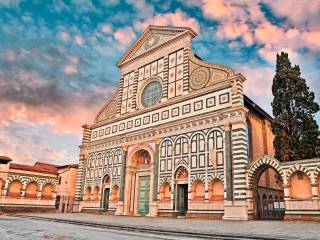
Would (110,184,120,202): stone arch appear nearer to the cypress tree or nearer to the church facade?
the church facade

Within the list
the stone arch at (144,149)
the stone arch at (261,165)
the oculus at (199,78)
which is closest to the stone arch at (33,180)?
the stone arch at (144,149)

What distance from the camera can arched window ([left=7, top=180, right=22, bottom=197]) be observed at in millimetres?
31359

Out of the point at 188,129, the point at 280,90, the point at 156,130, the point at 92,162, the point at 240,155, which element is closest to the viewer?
the point at 240,155

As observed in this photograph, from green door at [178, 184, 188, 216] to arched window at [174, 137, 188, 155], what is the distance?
9.00ft

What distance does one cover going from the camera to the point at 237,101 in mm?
21297

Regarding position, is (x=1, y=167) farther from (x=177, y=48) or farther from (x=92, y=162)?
(x=177, y=48)

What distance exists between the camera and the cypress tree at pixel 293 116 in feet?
66.0

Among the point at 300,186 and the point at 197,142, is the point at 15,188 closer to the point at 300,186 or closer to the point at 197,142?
the point at 197,142

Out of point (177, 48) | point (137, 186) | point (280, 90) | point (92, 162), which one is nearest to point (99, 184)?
point (92, 162)

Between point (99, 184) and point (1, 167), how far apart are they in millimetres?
10496

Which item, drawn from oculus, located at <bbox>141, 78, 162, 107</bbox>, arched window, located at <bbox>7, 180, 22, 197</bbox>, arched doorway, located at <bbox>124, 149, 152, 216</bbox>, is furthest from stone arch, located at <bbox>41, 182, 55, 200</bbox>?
oculus, located at <bbox>141, 78, 162, 107</bbox>

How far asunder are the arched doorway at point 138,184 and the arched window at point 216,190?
6.54 m

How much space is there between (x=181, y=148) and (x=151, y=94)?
7.70 m

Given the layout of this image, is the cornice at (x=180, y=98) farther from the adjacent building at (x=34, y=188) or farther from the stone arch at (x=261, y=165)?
the adjacent building at (x=34, y=188)
